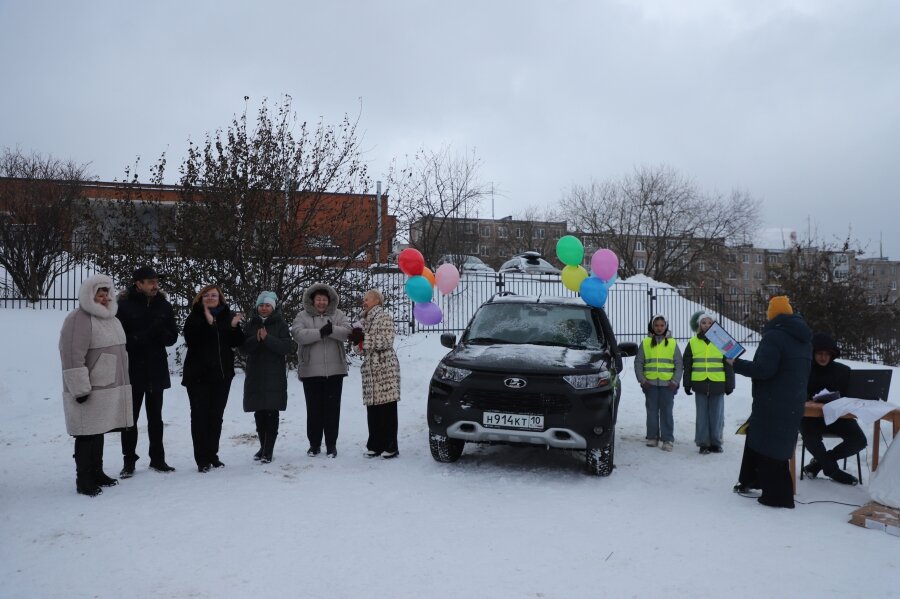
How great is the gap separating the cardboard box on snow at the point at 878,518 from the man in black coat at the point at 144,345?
245 inches

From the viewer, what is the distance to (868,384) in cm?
640

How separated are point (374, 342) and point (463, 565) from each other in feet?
10.6

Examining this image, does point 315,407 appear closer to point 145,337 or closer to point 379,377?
point 379,377

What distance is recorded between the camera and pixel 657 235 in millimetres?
37156

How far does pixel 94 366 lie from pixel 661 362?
621 cm

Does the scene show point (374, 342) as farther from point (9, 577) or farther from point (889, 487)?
point (889, 487)

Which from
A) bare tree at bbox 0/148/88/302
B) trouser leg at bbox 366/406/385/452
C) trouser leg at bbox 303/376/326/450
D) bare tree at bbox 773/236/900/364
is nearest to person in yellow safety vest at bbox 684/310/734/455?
trouser leg at bbox 366/406/385/452

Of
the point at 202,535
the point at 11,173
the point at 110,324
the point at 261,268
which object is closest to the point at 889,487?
the point at 202,535

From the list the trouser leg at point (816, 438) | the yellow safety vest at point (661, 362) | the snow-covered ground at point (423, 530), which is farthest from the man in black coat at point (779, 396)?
the yellow safety vest at point (661, 362)

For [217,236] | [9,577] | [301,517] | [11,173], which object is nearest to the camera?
[9,577]

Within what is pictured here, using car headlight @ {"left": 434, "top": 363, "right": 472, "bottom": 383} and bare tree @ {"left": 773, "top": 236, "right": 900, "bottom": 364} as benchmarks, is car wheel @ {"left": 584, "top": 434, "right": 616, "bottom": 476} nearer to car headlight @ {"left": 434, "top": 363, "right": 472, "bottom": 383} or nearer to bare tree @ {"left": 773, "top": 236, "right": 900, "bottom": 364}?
car headlight @ {"left": 434, "top": 363, "right": 472, "bottom": 383}

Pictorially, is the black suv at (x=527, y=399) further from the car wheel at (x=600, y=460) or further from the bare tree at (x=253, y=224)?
the bare tree at (x=253, y=224)

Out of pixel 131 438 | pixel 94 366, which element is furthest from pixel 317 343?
pixel 94 366

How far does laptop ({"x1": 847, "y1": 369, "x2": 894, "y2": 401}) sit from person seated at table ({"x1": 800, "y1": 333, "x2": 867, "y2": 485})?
2.6 inches
